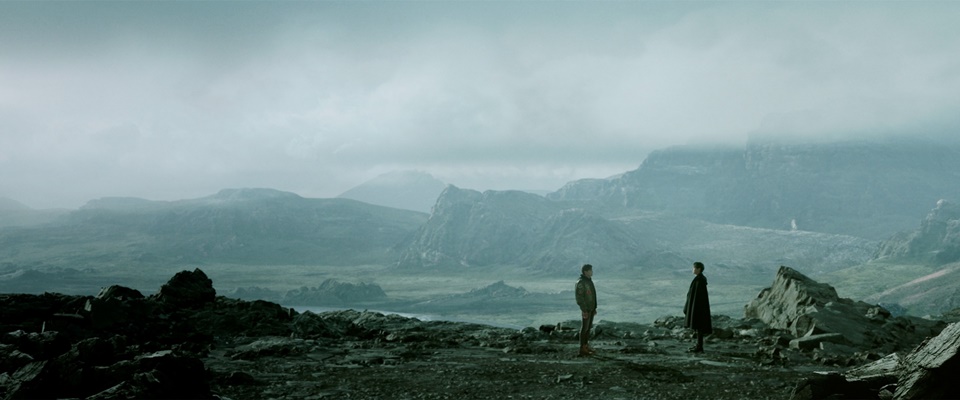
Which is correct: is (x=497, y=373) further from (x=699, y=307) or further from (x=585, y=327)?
(x=699, y=307)

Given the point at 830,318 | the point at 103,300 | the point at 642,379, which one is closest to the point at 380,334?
the point at 103,300

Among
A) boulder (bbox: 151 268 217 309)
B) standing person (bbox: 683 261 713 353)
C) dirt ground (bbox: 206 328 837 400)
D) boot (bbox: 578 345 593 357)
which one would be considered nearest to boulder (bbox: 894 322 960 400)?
dirt ground (bbox: 206 328 837 400)

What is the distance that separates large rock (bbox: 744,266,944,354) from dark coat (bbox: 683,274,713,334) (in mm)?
5769

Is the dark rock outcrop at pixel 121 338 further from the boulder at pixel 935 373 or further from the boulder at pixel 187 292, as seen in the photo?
the boulder at pixel 935 373

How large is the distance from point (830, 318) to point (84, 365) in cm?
2649

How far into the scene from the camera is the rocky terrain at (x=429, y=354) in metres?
14.4

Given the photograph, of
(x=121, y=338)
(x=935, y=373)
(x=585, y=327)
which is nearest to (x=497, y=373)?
(x=585, y=327)

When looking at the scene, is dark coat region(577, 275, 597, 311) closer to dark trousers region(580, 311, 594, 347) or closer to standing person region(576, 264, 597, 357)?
standing person region(576, 264, 597, 357)

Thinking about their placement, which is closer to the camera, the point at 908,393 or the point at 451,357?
the point at 908,393

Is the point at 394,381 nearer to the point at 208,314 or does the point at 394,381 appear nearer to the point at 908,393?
the point at 908,393

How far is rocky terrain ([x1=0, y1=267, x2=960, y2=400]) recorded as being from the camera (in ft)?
47.1

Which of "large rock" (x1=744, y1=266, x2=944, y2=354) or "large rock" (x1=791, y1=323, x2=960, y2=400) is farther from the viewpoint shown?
"large rock" (x1=744, y1=266, x2=944, y2=354)

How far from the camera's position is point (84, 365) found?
15031mm

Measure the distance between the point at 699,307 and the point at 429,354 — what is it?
9301mm
